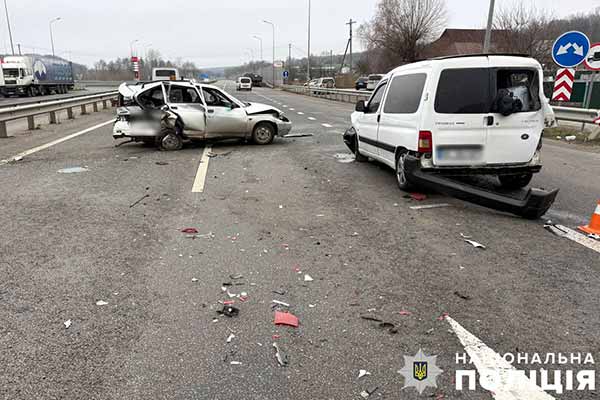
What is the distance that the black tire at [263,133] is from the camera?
40.6ft

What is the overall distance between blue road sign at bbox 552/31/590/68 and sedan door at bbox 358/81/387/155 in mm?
7569

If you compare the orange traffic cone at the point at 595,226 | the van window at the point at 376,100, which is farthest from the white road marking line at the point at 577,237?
the van window at the point at 376,100

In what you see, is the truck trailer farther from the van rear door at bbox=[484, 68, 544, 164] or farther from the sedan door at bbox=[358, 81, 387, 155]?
the van rear door at bbox=[484, 68, 544, 164]

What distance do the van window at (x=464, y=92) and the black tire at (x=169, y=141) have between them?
7238 millimetres

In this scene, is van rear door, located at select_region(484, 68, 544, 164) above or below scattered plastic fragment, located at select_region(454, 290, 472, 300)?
above

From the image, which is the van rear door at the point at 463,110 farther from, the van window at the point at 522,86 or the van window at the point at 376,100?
the van window at the point at 376,100

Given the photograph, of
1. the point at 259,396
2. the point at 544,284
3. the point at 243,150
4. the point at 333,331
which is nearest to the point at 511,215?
the point at 544,284

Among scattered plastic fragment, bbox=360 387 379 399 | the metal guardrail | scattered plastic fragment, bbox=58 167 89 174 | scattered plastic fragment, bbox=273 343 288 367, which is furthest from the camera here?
the metal guardrail

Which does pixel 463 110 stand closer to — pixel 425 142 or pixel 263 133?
pixel 425 142

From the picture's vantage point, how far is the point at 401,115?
7152mm

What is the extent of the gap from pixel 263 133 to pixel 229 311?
9246 millimetres

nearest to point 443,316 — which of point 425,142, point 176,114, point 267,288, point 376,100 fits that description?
point 267,288

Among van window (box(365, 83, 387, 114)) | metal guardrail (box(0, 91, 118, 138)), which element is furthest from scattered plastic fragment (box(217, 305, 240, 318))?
metal guardrail (box(0, 91, 118, 138))

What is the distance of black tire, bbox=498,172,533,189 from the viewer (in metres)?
Result: 7.14
